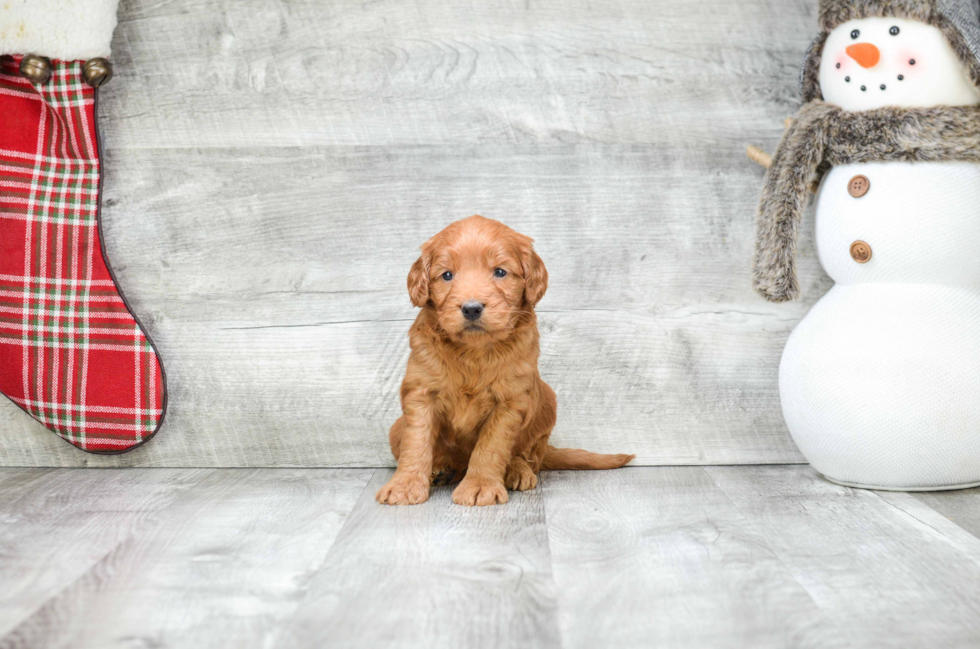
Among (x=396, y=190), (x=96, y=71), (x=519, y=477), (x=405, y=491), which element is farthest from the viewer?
(x=396, y=190)

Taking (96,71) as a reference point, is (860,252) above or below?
below

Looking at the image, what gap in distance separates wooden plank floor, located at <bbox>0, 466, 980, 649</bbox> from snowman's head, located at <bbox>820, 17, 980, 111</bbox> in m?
0.85

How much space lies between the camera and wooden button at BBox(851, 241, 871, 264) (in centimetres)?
182

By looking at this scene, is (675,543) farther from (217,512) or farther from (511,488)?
(217,512)

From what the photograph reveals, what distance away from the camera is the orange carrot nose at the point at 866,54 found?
1773 millimetres

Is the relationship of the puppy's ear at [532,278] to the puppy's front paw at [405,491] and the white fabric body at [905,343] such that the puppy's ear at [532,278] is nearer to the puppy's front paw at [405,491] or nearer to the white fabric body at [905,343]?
the puppy's front paw at [405,491]

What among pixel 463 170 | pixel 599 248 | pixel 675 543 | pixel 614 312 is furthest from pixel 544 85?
pixel 675 543

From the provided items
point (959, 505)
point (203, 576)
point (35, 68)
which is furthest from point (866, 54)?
point (35, 68)

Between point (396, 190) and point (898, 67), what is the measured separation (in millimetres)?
1189

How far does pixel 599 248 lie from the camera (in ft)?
7.07

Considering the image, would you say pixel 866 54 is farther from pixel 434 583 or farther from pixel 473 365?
pixel 434 583

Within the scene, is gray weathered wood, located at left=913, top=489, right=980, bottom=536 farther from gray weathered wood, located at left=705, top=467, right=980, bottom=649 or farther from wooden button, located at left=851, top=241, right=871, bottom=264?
wooden button, located at left=851, top=241, right=871, bottom=264

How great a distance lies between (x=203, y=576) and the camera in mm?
1312

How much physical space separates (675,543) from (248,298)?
1259 mm
